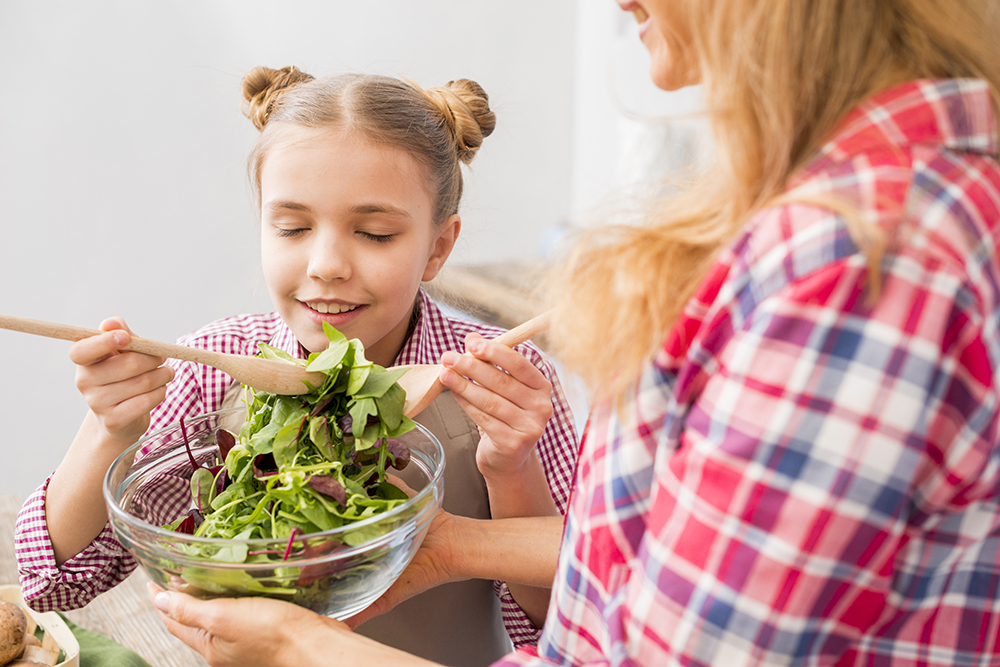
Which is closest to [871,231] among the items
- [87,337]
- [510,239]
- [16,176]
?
[87,337]

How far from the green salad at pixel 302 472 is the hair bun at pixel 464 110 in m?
0.49

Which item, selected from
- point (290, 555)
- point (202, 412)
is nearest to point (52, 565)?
point (202, 412)

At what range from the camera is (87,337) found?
0.80m

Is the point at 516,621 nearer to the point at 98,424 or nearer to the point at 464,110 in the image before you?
the point at 98,424

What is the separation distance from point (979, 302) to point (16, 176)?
241 cm

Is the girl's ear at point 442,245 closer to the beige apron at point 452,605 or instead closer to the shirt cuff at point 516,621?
the beige apron at point 452,605

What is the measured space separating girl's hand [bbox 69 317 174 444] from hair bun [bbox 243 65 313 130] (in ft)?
1.60

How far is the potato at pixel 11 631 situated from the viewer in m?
1.05

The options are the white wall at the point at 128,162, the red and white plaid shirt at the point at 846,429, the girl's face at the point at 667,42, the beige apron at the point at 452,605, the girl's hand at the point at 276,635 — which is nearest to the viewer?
the red and white plaid shirt at the point at 846,429

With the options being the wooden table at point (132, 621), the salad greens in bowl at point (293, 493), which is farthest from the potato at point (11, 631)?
the salad greens in bowl at point (293, 493)

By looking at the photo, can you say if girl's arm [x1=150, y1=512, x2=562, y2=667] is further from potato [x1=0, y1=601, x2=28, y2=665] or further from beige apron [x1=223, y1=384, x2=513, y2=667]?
potato [x1=0, y1=601, x2=28, y2=665]

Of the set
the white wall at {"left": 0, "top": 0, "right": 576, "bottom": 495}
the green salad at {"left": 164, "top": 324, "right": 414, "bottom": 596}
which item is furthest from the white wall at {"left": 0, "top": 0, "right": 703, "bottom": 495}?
the green salad at {"left": 164, "top": 324, "right": 414, "bottom": 596}

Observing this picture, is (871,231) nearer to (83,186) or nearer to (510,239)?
(83,186)

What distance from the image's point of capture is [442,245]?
1.25 metres
